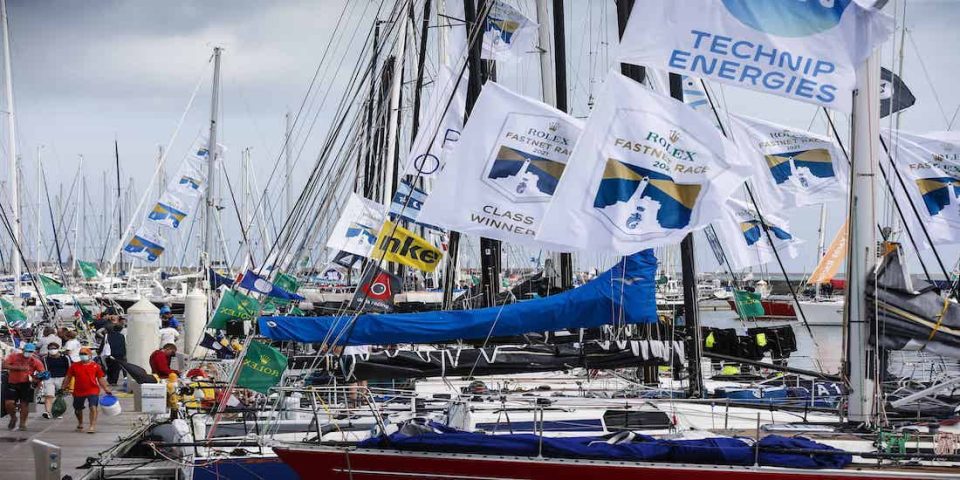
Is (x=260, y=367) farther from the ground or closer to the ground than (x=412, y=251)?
closer to the ground

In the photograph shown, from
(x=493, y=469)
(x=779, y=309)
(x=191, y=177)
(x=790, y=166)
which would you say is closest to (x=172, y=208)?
(x=191, y=177)

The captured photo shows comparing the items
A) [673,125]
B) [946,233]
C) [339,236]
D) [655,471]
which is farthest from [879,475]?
[339,236]

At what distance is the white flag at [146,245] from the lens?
4425cm

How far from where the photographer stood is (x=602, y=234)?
13.2 m

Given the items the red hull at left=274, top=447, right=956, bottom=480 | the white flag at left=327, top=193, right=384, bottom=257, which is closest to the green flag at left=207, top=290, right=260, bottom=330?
the white flag at left=327, top=193, right=384, bottom=257

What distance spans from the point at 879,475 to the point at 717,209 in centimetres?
354

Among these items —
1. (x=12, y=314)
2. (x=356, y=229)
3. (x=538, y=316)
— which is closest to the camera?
(x=538, y=316)

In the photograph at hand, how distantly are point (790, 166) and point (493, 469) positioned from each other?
13.7 meters

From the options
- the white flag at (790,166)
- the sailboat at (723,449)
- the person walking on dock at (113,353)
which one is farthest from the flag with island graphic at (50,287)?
the sailboat at (723,449)

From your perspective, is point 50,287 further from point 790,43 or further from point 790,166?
point 790,43

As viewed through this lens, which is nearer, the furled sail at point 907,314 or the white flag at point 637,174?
the furled sail at point 907,314

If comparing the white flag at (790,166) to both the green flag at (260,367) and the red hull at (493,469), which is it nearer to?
the red hull at (493,469)

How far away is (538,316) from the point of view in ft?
48.8

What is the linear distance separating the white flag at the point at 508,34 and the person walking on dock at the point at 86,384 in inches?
480
